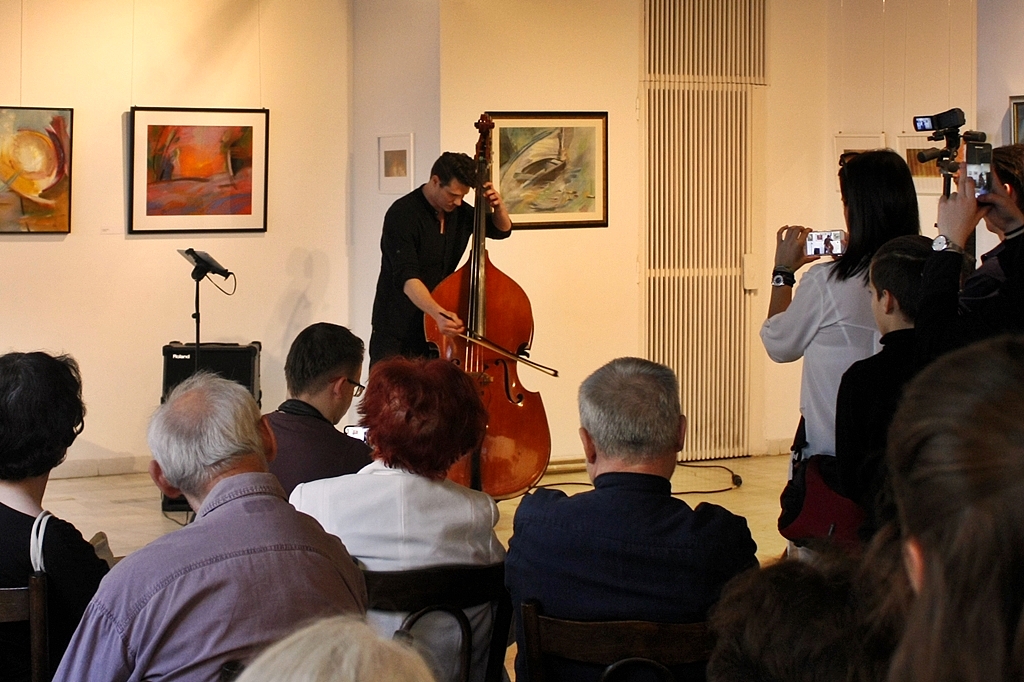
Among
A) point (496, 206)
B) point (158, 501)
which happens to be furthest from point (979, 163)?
point (158, 501)

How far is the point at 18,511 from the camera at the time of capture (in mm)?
2414

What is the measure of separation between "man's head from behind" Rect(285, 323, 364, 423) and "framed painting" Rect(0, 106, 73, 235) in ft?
13.7

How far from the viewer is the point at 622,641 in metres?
2.10

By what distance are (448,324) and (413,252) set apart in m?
0.57

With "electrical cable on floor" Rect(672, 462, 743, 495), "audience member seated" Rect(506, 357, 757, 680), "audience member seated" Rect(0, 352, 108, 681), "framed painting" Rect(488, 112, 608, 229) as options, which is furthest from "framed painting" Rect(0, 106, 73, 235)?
"audience member seated" Rect(506, 357, 757, 680)

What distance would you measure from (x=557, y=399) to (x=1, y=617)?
5283 millimetres

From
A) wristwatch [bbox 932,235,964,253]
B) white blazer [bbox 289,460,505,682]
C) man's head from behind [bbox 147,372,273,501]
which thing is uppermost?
wristwatch [bbox 932,235,964,253]

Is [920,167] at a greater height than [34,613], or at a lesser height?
greater

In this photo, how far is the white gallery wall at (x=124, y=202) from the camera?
707cm

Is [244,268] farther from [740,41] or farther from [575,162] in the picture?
[740,41]

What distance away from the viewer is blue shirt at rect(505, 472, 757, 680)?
→ 2.16 metres

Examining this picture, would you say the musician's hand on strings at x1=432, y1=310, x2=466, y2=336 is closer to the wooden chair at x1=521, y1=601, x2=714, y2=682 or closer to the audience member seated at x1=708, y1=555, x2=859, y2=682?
the wooden chair at x1=521, y1=601, x2=714, y2=682

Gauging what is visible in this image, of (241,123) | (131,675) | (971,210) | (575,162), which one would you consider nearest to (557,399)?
(575,162)

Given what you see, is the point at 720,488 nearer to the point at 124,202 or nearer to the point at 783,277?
the point at 783,277
